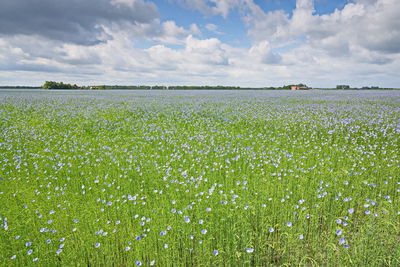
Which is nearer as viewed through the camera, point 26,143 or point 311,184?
point 311,184

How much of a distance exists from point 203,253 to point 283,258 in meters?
1.30

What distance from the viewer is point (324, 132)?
11.7 metres

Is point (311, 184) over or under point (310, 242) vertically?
over

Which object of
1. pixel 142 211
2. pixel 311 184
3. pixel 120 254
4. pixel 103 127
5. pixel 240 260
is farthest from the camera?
pixel 103 127

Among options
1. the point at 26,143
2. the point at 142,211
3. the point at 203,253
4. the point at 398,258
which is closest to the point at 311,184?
the point at 398,258

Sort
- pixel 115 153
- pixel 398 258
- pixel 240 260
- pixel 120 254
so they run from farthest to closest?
pixel 115 153, pixel 120 254, pixel 240 260, pixel 398 258

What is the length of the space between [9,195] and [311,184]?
7.54 meters

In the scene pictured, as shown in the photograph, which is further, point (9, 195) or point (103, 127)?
Result: point (103, 127)

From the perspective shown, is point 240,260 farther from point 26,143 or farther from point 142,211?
point 26,143

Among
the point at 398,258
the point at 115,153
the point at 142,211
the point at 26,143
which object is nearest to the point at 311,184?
the point at 398,258

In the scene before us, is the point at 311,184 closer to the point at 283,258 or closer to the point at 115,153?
the point at 283,258

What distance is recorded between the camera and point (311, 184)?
5699 mm

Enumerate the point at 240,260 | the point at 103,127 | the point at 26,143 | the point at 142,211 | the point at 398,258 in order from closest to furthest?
the point at 398,258, the point at 240,260, the point at 142,211, the point at 26,143, the point at 103,127

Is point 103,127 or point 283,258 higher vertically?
point 103,127
